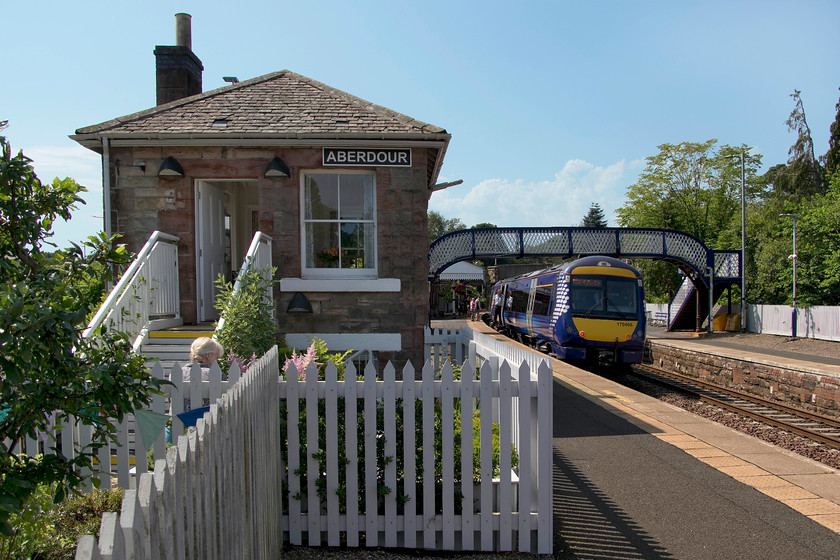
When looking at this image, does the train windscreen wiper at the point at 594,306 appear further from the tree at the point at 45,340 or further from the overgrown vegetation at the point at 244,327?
the tree at the point at 45,340

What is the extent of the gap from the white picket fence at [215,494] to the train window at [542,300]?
14.9m

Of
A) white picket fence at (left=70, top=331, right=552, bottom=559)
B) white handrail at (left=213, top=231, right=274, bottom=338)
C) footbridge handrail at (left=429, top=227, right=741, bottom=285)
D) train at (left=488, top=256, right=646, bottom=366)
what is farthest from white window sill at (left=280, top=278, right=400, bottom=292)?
footbridge handrail at (left=429, top=227, right=741, bottom=285)

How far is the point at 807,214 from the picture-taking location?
30453 mm

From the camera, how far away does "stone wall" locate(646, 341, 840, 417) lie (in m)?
13.1

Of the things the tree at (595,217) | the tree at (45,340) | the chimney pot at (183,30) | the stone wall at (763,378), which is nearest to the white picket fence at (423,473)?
the tree at (45,340)

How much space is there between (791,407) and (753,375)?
303 centimetres

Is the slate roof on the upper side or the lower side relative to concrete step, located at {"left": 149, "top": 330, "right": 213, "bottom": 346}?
upper

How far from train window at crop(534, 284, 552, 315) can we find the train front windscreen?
1.57m

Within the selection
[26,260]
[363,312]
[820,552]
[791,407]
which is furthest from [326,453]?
[791,407]

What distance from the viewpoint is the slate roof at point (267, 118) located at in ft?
30.9

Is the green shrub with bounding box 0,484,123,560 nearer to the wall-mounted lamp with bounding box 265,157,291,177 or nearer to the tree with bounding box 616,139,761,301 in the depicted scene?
the wall-mounted lamp with bounding box 265,157,291,177

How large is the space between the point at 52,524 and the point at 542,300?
1720 cm

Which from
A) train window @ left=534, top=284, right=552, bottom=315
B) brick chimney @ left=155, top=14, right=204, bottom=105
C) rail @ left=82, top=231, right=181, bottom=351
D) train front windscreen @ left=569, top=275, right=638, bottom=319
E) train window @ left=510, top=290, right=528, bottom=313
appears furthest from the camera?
train window @ left=510, top=290, right=528, bottom=313

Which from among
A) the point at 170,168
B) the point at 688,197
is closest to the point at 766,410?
the point at 170,168
